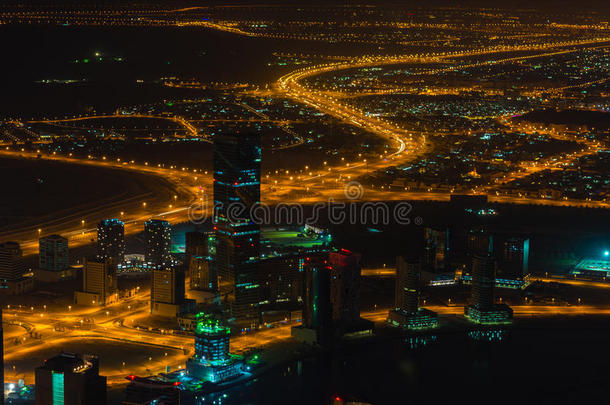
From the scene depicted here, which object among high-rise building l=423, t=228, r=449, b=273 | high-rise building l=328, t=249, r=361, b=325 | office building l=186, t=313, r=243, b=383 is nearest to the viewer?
office building l=186, t=313, r=243, b=383

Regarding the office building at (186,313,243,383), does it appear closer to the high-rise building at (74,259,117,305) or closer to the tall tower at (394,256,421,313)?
the high-rise building at (74,259,117,305)

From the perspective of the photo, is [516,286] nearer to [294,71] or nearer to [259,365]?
[259,365]

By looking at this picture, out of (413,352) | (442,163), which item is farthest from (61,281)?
(442,163)

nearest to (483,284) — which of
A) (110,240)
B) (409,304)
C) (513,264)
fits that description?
(409,304)

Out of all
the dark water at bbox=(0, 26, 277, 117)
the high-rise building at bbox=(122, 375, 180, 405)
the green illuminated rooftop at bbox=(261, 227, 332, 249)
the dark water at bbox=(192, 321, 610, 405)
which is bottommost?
the dark water at bbox=(192, 321, 610, 405)

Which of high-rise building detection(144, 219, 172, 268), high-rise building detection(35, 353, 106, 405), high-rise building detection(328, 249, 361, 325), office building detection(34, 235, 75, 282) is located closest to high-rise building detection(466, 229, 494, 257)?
high-rise building detection(328, 249, 361, 325)

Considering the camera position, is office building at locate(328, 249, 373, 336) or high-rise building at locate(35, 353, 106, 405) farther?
office building at locate(328, 249, 373, 336)

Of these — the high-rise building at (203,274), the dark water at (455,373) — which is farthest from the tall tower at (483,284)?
the high-rise building at (203,274)
